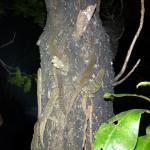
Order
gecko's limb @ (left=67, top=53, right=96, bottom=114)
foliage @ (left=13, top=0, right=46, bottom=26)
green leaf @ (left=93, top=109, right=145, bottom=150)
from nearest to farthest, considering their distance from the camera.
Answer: green leaf @ (left=93, top=109, right=145, bottom=150) → gecko's limb @ (left=67, top=53, right=96, bottom=114) → foliage @ (left=13, top=0, right=46, bottom=26)

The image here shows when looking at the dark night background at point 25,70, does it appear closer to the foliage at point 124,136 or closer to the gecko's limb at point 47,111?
the gecko's limb at point 47,111

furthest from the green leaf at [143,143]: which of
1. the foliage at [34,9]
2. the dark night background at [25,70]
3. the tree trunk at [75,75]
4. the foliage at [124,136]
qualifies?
the dark night background at [25,70]

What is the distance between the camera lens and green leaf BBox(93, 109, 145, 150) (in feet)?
2.31

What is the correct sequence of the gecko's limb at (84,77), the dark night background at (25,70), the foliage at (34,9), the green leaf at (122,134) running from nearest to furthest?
1. the green leaf at (122,134)
2. the gecko's limb at (84,77)
3. the foliage at (34,9)
4. the dark night background at (25,70)

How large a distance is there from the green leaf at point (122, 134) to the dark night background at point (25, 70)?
4167 millimetres

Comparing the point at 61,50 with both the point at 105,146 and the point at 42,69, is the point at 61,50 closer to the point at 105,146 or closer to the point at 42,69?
the point at 42,69

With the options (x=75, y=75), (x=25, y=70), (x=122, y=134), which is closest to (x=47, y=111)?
(x=75, y=75)

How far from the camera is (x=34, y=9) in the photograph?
133 inches

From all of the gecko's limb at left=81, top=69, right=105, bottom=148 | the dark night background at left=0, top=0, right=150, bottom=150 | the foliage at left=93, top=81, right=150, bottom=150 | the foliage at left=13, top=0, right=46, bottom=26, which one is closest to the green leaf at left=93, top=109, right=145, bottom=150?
the foliage at left=93, top=81, right=150, bottom=150

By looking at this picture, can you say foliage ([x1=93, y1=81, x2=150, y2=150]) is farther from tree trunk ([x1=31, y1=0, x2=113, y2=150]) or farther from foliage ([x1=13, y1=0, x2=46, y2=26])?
foliage ([x1=13, y1=0, x2=46, y2=26])

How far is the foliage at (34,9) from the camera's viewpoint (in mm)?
3305

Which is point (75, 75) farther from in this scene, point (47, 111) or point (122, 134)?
point (122, 134)

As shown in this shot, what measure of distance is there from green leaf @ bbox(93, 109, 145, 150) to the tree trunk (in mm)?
338

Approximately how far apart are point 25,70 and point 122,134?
197 inches
